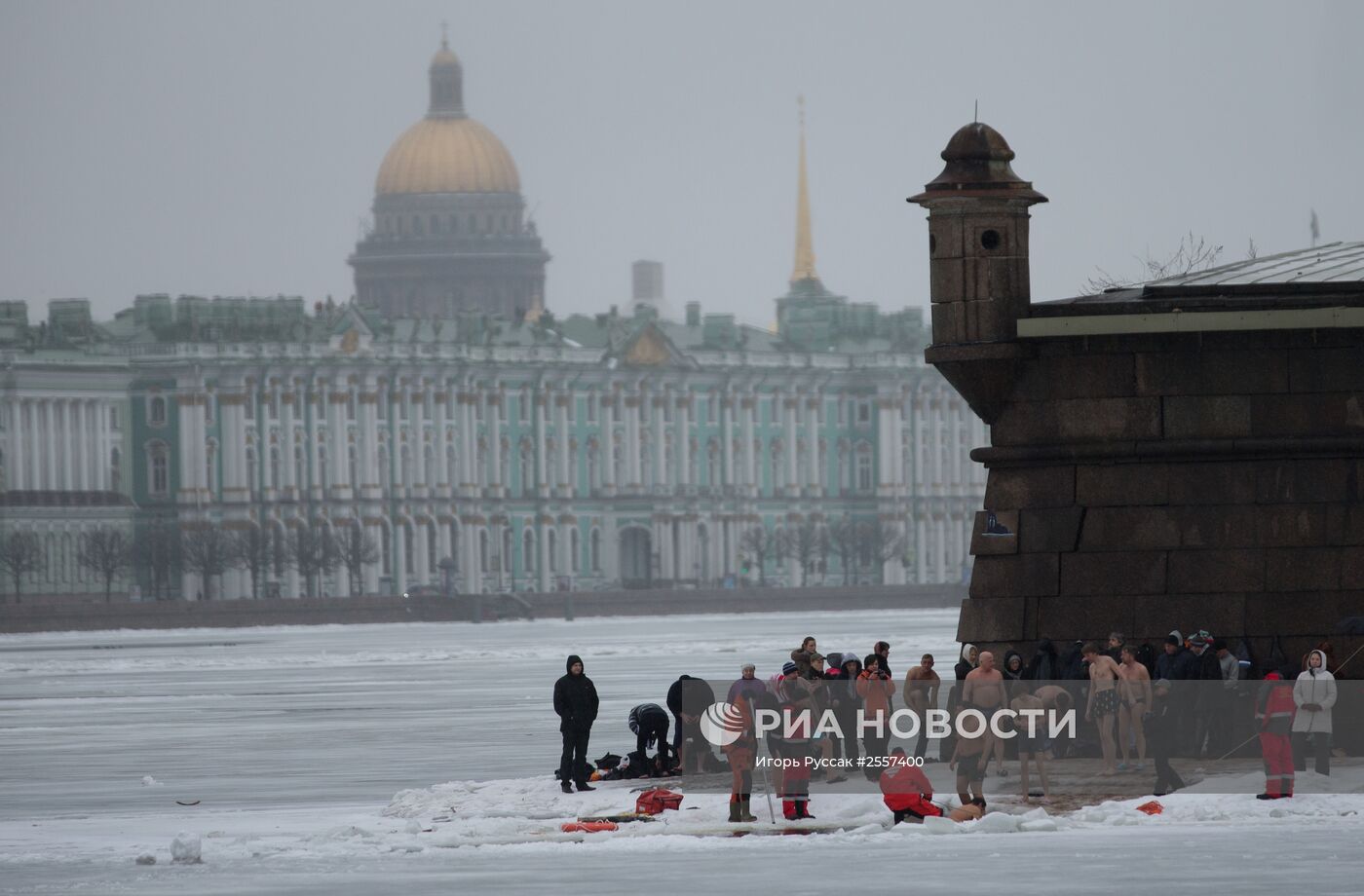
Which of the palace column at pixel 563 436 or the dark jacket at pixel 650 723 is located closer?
the dark jacket at pixel 650 723

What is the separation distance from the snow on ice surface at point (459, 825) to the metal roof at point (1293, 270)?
4.26 meters

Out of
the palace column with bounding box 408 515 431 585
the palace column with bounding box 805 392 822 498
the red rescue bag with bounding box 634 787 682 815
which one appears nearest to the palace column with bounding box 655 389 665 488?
the palace column with bounding box 805 392 822 498

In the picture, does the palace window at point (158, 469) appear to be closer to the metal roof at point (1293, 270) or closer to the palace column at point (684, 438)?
the palace column at point (684, 438)

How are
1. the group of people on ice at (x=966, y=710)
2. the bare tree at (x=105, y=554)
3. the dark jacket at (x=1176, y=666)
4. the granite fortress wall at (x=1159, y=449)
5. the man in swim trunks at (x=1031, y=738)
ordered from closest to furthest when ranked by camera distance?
the group of people on ice at (x=966, y=710), the man in swim trunks at (x=1031, y=738), the dark jacket at (x=1176, y=666), the granite fortress wall at (x=1159, y=449), the bare tree at (x=105, y=554)

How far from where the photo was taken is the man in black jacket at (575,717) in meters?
24.8

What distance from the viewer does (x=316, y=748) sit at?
32906 mm

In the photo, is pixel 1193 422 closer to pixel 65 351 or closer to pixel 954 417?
pixel 65 351

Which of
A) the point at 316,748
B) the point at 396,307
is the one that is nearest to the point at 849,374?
the point at 396,307

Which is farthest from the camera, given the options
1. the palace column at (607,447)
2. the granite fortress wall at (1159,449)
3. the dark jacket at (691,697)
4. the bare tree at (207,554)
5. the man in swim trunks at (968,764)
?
the palace column at (607,447)

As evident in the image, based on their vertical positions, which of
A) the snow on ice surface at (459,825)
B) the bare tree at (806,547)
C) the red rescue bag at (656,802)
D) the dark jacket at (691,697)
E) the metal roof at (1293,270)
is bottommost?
the snow on ice surface at (459,825)

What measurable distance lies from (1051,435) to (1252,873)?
23.0 ft

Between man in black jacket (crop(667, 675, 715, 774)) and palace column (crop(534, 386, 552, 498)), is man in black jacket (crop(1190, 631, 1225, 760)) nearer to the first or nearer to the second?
man in black jacket (crop(667, 675, 715, 774))

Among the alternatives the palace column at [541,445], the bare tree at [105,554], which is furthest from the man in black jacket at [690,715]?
the palace column at [541,445]

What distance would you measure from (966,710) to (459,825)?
3330mm
